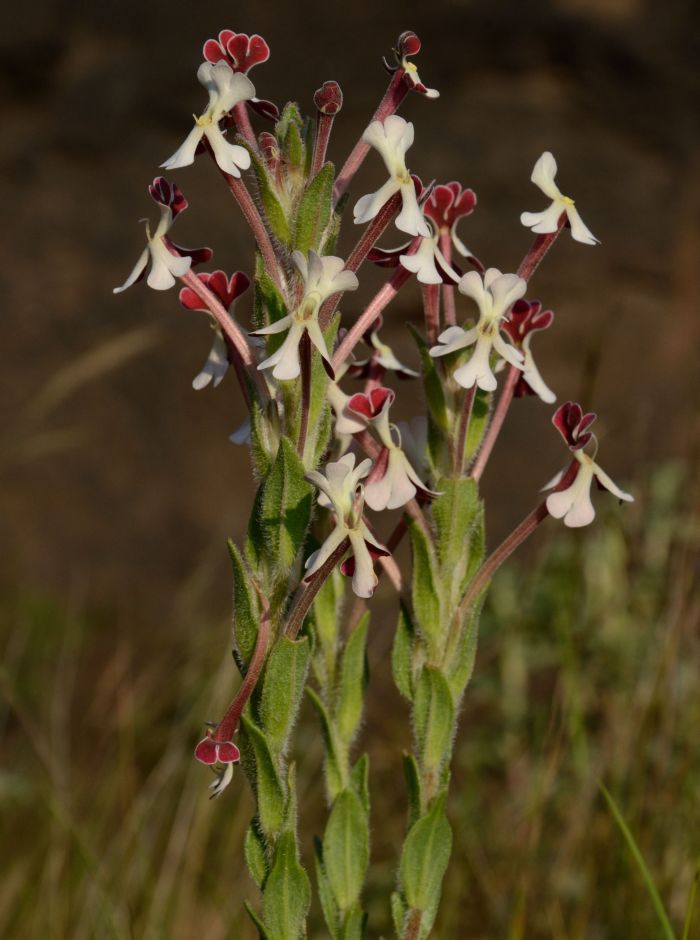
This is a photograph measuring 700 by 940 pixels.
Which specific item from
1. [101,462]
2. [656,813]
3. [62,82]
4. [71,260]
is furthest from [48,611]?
[656,813]

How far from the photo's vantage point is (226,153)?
914mm

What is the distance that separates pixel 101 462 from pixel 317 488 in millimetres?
3127

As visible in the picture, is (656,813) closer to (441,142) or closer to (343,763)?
(343,763)

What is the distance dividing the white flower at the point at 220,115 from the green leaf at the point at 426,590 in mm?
341

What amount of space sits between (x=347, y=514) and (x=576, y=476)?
25 centimetres

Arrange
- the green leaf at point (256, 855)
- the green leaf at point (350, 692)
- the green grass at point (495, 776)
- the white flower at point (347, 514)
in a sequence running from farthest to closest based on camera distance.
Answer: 1. the green grass at point (495, 776)
2. the green leaf at point (350, 692)
3. the green leaf at point (256, 855)
4. the white flower at point (347, 514)

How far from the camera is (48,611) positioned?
379cm

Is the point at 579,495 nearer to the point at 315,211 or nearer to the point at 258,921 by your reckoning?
the point at 315,211

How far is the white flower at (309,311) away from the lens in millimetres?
868

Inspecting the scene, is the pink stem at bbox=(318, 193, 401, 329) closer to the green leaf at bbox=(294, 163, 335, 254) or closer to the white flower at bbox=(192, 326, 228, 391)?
the green leaf at bbox=(294, 163, 335, 254)

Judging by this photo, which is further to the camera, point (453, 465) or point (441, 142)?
point (441, 142)

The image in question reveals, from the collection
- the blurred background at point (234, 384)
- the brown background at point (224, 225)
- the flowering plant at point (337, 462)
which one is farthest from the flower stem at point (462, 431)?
the brown background at point (224, 225)

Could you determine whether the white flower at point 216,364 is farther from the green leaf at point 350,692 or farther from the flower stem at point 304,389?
the green leaf at point 350,692

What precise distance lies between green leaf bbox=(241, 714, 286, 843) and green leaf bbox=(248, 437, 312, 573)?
0.14 metres
